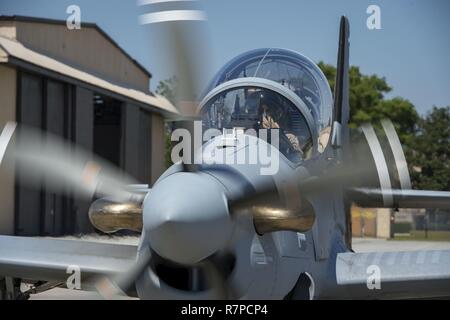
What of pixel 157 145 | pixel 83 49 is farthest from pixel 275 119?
pixel 157 145

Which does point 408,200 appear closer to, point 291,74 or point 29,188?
point 291,74

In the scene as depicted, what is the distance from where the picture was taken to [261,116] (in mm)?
6648

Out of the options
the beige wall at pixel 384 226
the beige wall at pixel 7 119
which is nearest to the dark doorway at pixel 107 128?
the beige wall at pixel 7 119

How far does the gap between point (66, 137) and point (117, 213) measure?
2379 centimetres

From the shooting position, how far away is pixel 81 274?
6449 millimetres

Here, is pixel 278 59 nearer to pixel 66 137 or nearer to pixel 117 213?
pixel 117 213

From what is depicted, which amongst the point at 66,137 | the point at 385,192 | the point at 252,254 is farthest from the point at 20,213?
A: the point at 252,254

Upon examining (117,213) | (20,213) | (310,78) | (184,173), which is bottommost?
(20,213)

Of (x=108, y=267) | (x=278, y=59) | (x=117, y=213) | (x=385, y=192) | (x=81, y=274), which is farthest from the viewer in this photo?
(x=385, y=192)

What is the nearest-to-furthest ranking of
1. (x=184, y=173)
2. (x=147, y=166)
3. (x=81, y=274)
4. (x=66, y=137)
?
(x=184, y=173)
(x=81, y=274)
(x=66, y=137)
(x=147, y=166)

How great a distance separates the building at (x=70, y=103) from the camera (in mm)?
24594

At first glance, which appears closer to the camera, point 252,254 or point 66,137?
point 252,254

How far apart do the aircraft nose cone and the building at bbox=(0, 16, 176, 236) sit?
18974 millimetres

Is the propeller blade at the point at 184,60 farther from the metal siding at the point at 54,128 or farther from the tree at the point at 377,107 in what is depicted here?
the tree at the point at 377,107
